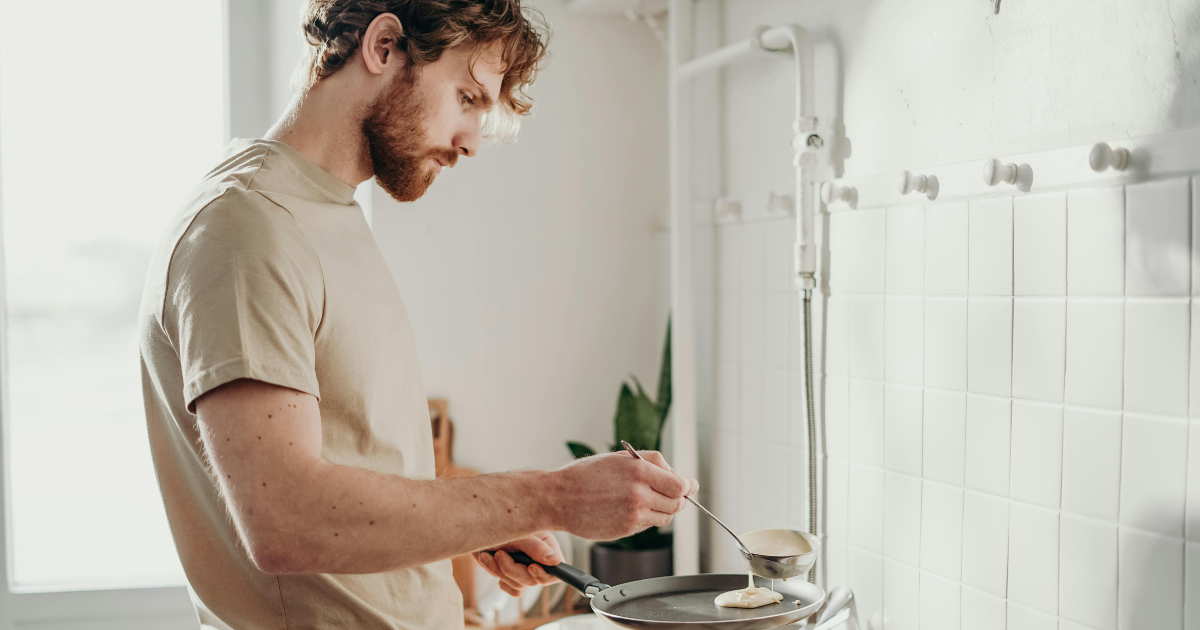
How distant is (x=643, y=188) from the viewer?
7.68 feet

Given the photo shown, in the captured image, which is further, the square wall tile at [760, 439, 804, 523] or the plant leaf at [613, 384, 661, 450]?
the plant leaf at [613, 384, 661, 450]

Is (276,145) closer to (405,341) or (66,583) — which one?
(405,341)

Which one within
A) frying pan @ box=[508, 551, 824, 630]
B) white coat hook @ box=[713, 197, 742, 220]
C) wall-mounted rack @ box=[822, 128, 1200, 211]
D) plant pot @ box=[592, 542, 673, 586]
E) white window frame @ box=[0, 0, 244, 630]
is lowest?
white window frame @ box=[0, 0, 244, 630]

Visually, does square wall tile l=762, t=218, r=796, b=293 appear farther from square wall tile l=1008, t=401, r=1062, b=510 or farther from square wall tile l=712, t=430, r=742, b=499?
square wall tile l=1008, t=401, r=1062, b=510

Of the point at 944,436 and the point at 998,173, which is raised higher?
the point at 998,173

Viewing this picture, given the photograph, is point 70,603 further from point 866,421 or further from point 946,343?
point 946,343

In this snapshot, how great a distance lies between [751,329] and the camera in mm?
1880

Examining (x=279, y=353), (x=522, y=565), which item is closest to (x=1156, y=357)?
(x=522, y=565)

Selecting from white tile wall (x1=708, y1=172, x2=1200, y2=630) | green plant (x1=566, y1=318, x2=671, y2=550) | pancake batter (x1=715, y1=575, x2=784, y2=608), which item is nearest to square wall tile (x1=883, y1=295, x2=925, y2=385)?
white tile wall (x1=708, y1=172, x2=1200, y2=630)

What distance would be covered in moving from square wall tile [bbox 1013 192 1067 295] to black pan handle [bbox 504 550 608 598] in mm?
714

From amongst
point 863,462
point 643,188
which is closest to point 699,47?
point 643,188

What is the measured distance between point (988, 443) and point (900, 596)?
0.34m

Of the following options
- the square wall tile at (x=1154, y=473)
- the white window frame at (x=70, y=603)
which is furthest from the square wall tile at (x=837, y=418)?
the white window frame at (x=70, y=603)

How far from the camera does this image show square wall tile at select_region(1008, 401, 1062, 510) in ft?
3.80
